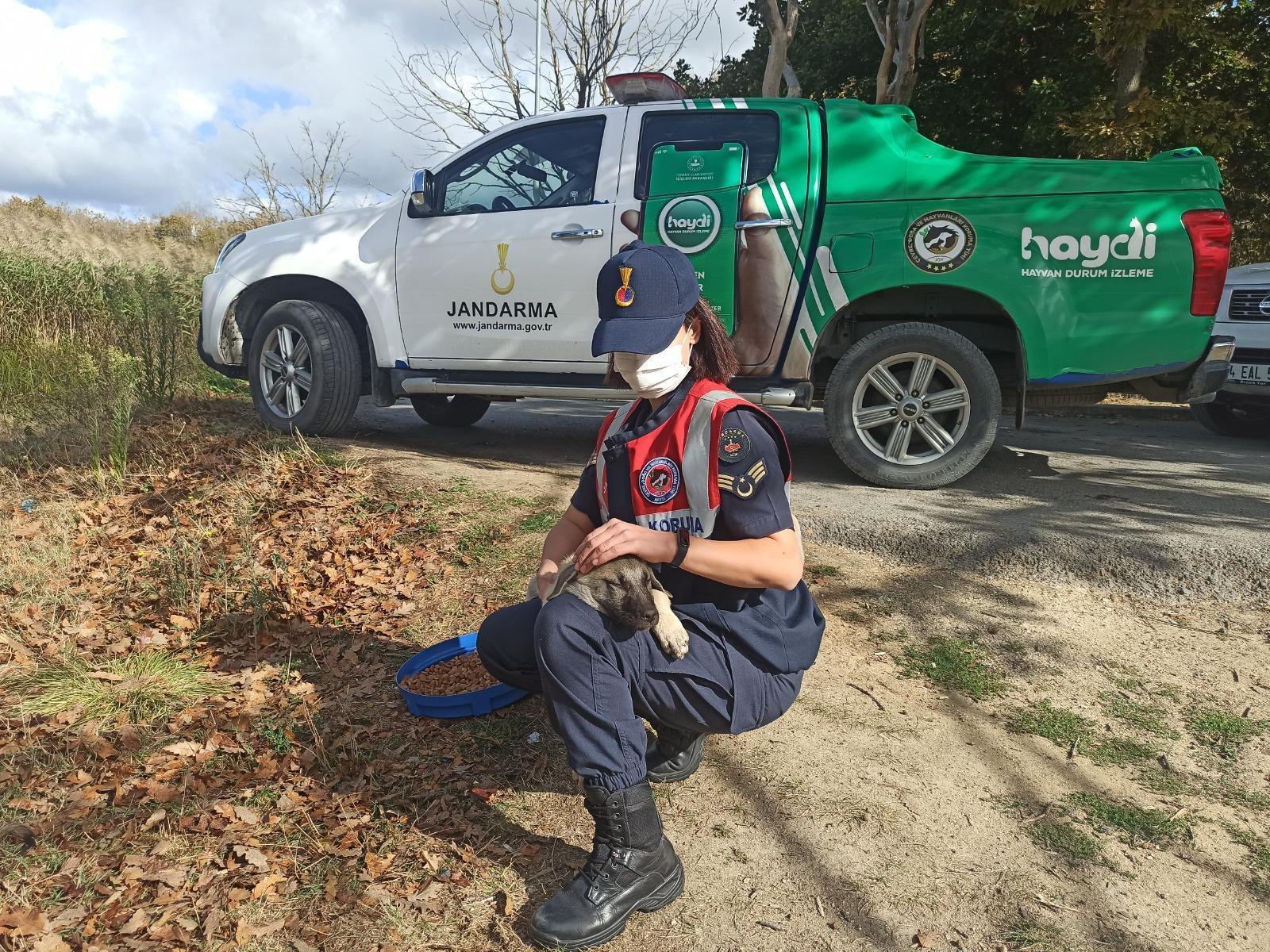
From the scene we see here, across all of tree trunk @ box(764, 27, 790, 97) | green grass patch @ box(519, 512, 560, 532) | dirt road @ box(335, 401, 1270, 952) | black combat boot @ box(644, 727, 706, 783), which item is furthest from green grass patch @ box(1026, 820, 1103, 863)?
tree trunk @ box(764, 27, 790, 97)

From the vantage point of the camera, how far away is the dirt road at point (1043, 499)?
4.11m

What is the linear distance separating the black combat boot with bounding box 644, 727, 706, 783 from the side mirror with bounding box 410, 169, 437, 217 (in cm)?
416

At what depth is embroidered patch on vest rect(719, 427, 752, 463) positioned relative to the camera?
85.4 inches

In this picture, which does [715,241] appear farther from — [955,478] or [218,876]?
[218,876]

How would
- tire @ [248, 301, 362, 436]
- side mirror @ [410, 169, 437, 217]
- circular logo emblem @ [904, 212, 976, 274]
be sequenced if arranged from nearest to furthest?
1. circular logo emblem @ [904, 212, 976, 274]
2. side mirror @ [410, 169, 437, 217]
3. tire @ [248, 301, 362, 436]

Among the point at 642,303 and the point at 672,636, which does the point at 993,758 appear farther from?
the point at 642,303

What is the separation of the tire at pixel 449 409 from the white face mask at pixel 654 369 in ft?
17.2

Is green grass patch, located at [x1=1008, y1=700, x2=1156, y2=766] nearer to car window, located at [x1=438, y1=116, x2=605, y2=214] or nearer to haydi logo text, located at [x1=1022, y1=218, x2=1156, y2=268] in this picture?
haydi logo text, located at [x1=1022, y1=218, x2=1156, y2=268]

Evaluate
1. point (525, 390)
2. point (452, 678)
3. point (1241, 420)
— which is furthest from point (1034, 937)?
point (1241, 420)

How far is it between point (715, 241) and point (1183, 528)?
2.76 metres

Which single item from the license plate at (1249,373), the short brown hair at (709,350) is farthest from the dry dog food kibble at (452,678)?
the license plate at (1249,373)

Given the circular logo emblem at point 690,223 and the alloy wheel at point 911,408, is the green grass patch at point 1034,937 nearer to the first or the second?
the alloy wheel at point 911,408

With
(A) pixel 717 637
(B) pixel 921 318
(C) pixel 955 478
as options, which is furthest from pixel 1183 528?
(A) pixel 717 637

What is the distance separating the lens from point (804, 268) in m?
5.21
